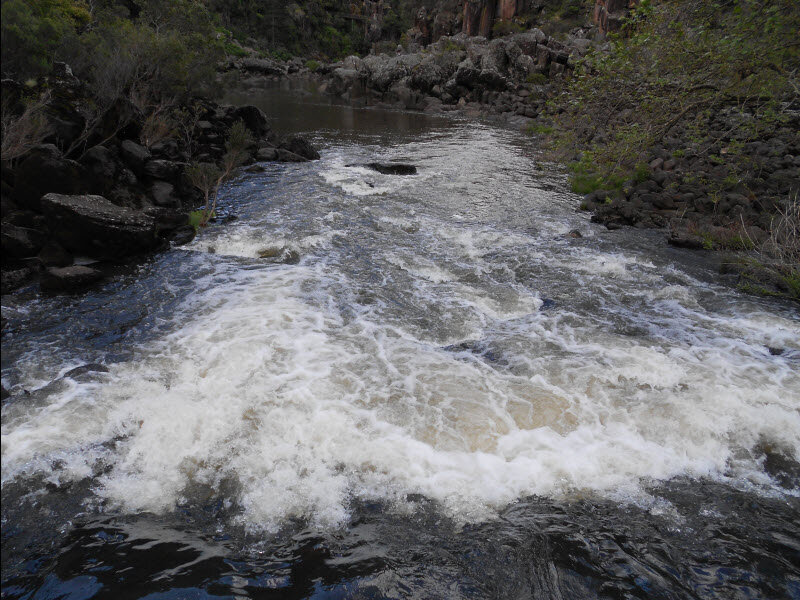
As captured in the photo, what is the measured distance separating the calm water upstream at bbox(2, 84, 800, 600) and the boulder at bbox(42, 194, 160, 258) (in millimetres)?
746

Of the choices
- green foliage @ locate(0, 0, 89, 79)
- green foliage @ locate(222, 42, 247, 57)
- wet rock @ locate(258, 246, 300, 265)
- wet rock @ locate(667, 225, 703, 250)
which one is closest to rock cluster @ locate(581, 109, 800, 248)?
wet rock @ locate(667, 225, 703, 250)

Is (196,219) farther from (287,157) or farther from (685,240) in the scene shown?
(685,240)

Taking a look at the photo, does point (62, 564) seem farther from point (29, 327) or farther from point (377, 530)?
point (29, 327)

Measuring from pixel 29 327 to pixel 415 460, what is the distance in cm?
658

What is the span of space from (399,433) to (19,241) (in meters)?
8.42

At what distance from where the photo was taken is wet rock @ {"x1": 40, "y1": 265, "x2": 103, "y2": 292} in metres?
8.22

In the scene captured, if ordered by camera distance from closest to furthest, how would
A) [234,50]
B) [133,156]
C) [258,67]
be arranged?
[133,156]
[258,67]
[234,50]

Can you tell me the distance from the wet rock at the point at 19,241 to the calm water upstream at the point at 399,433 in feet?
4.38

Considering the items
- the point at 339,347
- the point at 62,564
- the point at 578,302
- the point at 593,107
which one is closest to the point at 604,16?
the point at 593,107

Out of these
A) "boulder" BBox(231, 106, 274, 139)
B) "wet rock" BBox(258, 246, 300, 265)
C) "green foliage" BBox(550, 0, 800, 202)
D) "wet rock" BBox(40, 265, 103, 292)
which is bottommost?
"wet rock" BBox(258, 246, 300, 265)

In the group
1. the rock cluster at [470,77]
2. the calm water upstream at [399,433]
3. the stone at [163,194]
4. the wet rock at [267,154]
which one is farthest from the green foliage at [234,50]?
the calm water upstream at [399,433]

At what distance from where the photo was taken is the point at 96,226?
8.98m

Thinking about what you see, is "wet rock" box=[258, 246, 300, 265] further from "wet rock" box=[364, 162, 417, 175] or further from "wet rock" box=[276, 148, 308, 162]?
"wet rock" box=[276, 148, 308, 162]

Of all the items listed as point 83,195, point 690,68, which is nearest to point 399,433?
point 83,195
